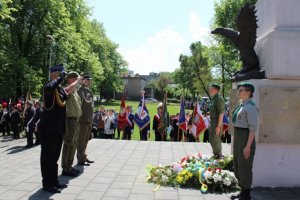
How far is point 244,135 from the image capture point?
589 centimetres

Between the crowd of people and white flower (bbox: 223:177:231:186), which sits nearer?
the crowd of people

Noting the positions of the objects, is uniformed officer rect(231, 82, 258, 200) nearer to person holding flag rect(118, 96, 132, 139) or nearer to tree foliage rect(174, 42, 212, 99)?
person holding flag rect(118, 96, 132, 139)

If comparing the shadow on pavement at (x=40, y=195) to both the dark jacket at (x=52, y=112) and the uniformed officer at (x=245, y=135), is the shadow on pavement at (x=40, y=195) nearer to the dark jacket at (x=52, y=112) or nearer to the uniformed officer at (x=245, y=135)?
the dark jacket at (x=52, y=112)

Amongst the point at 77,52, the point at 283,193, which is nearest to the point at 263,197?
the point at 283,193

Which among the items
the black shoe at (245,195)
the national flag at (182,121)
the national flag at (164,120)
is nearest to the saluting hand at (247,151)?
the black shoe at (245,195)

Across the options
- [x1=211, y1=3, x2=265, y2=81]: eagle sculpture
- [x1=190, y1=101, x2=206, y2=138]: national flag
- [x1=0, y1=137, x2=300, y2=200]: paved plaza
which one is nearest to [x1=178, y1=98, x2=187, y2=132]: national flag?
[x1=190, y1=101, x2=206, y2=138]: national flag

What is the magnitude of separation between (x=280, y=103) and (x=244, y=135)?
140cm

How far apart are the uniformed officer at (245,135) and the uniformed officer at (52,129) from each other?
121 inches

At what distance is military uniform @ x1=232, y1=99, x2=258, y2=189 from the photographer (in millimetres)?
5770

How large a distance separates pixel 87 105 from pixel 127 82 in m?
113

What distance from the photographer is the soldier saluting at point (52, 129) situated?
6477 millimetres

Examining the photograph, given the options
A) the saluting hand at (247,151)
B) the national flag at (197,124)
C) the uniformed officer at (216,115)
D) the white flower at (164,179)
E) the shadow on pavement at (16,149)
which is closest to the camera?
the saluting hand at (247,151)

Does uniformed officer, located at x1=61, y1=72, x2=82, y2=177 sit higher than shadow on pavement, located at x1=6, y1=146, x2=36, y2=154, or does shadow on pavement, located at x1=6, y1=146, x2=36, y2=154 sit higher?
uniformed officer, located at x1=61, y1=72, x2=82, y2=177

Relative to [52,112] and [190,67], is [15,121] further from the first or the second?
[190,67]
